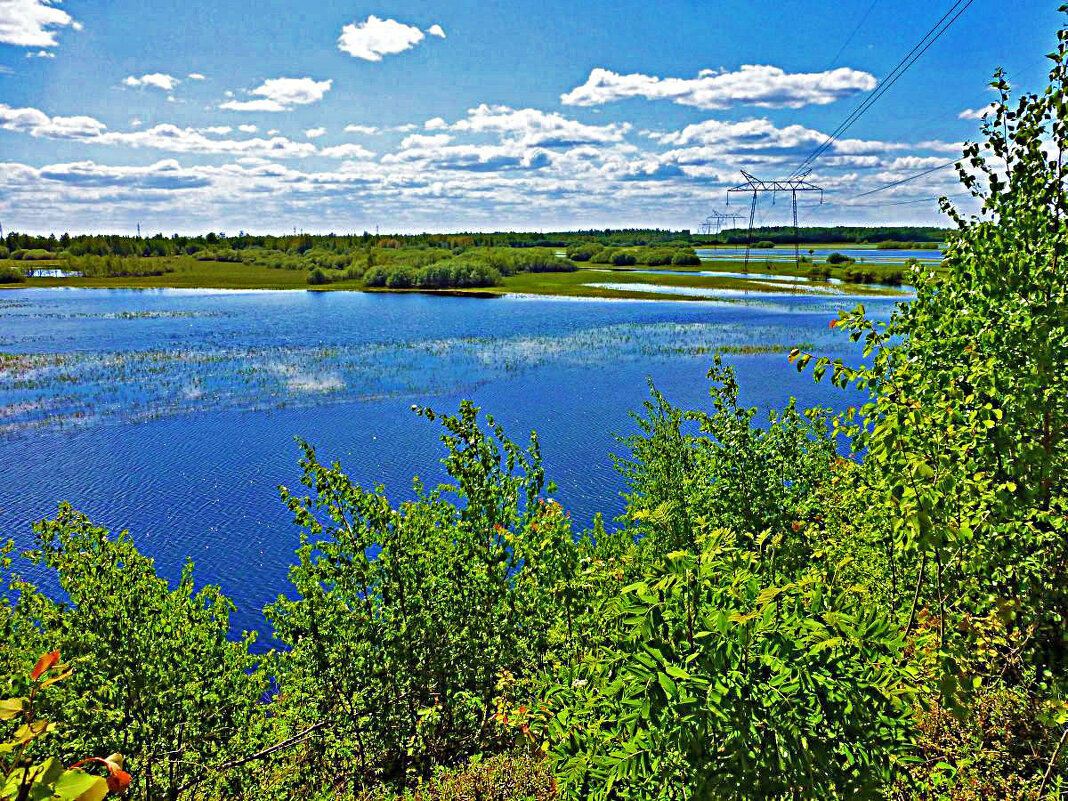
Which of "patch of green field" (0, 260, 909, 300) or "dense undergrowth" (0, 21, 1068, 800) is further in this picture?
"patch of green field" (0, 260, 909, 300)

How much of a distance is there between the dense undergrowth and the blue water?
12876mm

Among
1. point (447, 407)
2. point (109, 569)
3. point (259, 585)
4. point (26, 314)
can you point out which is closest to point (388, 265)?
point (26, 314)

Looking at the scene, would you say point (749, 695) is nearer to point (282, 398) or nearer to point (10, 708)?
point (10, 708)

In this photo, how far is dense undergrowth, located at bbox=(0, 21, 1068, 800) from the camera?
4172 mm

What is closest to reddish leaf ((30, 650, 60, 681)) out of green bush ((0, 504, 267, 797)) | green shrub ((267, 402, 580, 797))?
green shrub ((267, 402, 580, 797))

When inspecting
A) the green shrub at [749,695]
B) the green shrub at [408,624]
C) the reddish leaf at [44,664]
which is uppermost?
the reddish leaf at [44,664]

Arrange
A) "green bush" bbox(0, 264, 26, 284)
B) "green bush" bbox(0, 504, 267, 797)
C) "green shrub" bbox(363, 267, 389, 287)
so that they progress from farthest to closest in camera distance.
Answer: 1. "green bush" bbox(0, 264, 26, 284)
2. "green shrub" bbox(363, 267, 389, 287)
3. "green bush" bbox(0, 504, 267, 797)

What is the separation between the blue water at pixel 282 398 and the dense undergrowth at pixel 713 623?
42.2 feet

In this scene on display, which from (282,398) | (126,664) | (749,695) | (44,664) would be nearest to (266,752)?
(126,664)

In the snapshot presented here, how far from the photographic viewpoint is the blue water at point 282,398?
32.2m

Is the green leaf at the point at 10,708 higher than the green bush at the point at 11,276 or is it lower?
lower

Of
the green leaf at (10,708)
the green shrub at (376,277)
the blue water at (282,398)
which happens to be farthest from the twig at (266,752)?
the green shrub at (376,277)

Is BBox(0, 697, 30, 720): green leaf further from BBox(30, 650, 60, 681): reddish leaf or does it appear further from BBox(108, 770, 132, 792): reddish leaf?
BBox(108, 770, 132, 792): reddish leaf

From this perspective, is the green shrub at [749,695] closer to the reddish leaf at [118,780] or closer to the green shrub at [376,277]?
the reddish leaf at [118,780]
